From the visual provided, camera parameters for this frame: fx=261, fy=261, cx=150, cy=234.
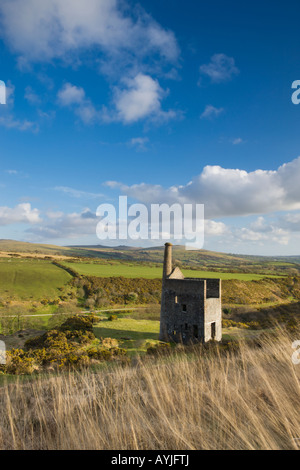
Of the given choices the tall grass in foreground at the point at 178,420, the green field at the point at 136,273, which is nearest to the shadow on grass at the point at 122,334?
the tall grass in foreground at the point at 178,420

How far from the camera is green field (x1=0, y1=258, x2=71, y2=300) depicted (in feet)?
175

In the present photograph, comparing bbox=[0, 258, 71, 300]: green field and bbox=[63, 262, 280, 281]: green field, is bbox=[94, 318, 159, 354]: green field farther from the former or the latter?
bbox=[63, 262, 280, 281]: green field

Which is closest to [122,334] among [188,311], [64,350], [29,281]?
[188,311]

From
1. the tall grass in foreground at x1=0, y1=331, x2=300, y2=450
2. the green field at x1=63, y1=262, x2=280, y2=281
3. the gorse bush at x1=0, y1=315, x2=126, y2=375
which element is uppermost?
the tall grass in foreground at x1=0, y1=331, x2=300, y2=450

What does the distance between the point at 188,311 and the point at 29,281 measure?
4764 centimetres

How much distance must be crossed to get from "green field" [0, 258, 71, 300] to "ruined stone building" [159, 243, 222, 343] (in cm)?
3698

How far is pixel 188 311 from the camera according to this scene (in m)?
23.7

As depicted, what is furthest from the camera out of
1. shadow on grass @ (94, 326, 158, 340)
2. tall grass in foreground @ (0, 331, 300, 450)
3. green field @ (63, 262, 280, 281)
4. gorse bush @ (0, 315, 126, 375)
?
green field @ (63, 262, 280, 281)

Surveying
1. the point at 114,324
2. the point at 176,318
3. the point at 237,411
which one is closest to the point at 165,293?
the point at 176,318

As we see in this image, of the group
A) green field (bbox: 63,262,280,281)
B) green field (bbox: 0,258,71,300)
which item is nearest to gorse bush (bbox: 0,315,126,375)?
green field (bbox: 0,258,71,300)

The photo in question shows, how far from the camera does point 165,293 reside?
25109 mm

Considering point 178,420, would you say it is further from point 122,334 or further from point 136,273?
point 136,273
